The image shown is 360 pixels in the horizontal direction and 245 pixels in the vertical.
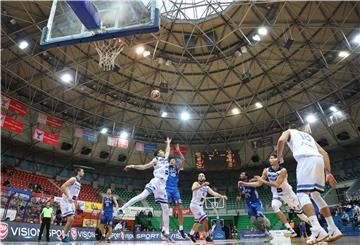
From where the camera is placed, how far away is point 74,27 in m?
9.77

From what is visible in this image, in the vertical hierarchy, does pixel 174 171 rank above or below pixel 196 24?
below

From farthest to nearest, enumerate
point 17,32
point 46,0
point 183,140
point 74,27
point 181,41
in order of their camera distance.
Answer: point 183,140, point 181,41, point 17,32, point 46,0, point 74,27

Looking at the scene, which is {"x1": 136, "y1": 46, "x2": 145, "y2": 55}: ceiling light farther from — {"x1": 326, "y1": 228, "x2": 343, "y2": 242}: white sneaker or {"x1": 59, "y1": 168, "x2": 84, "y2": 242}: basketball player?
{"x1": 326, "y1": 228, "x2": 343, "y2": 242}: white sneaker

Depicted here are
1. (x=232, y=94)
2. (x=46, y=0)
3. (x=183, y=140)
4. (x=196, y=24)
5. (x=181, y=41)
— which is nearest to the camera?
(x=46, y=0)

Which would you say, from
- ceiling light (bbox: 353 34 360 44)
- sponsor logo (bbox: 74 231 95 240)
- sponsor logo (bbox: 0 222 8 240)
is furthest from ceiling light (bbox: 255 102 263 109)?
sponsor logo (bbox: 0 222 8 240)

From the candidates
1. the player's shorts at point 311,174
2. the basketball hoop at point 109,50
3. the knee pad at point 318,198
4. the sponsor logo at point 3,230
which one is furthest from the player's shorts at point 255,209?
the basketball hoop at point 109,50

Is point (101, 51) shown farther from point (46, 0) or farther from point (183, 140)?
point (183, 140)

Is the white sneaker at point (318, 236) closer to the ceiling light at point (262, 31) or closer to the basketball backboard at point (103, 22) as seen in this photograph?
the basketball backboard at point (103, 22)

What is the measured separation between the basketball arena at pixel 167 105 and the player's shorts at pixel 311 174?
4.56 metres

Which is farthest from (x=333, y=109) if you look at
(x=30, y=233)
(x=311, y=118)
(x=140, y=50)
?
(x=30, y=233)

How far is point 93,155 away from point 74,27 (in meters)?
23.8

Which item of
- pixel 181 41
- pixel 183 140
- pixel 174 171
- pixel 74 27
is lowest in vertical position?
pixel 174 171

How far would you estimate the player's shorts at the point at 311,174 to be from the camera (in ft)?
16.2

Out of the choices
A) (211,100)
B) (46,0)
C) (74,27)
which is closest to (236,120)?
(211,100)
